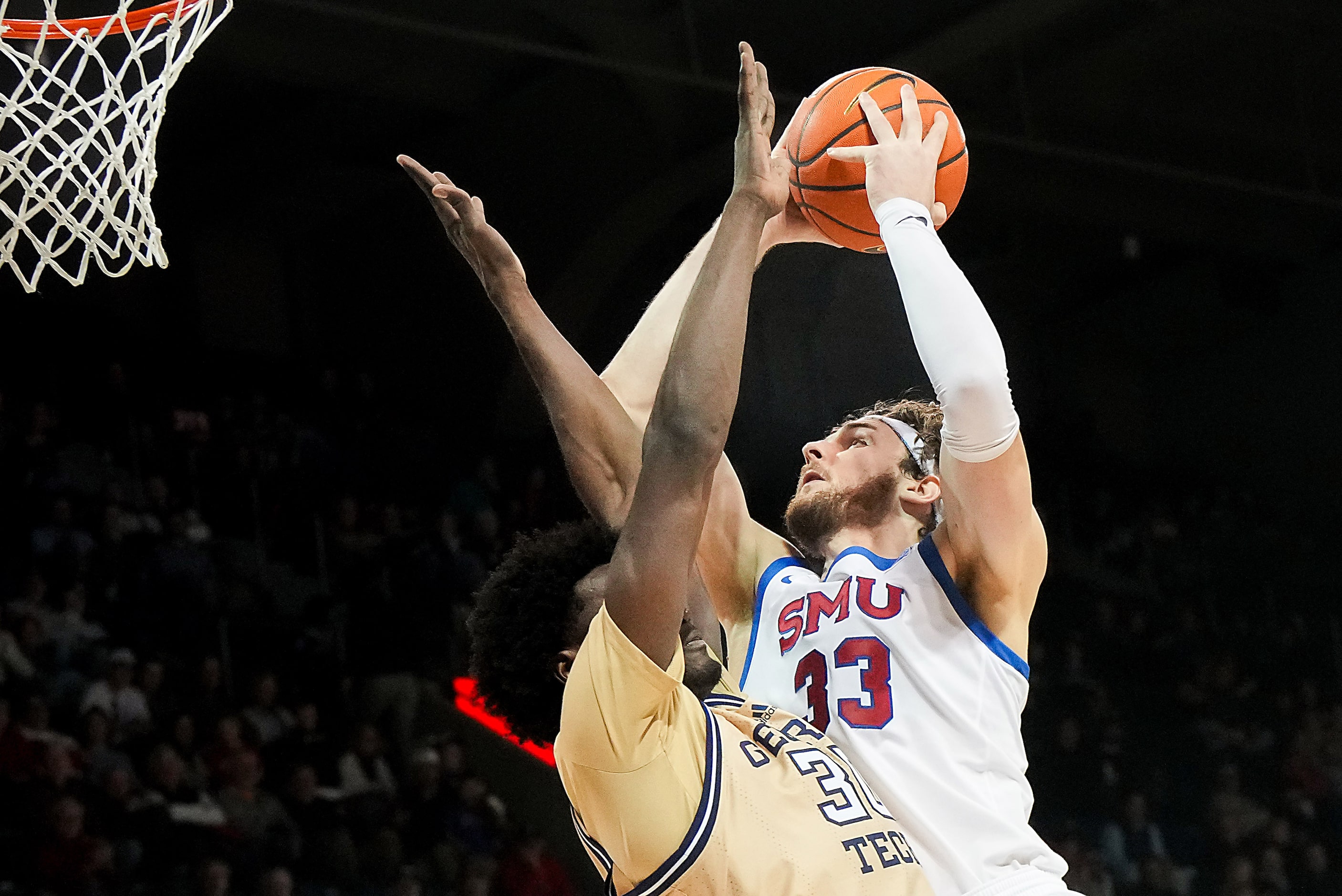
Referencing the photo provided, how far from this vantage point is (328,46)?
8078mm

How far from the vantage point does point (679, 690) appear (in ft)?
6.79

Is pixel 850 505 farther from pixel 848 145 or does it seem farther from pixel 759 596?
pixel 848 145

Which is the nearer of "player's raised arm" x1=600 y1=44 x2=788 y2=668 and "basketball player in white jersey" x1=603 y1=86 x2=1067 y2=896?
"player's raised arm" x1=600 y1=44 x2=788 y2=668

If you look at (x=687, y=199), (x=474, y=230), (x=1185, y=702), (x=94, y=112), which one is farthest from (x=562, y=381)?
(x=1185, y=702)

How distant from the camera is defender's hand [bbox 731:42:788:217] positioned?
84.0 inches

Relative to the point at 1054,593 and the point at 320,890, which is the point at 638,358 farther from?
the point at 1054,593

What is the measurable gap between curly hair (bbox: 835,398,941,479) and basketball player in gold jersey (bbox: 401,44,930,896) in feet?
2.03

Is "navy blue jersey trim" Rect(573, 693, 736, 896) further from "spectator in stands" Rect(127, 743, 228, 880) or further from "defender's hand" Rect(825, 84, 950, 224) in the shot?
"spectator in stands" Rect(127, 743, 228, 880)

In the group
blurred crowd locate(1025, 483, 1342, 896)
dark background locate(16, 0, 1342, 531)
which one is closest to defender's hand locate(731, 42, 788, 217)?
dark background locate(16, 0, 1342, 531)

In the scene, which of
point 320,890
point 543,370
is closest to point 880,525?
point 543,370

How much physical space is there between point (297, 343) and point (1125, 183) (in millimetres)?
5263

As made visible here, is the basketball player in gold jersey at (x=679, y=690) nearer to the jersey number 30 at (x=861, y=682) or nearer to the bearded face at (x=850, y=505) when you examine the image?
the jersey number 30 at (x=861, y=682)

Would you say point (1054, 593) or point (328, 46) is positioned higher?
point (328, 46)

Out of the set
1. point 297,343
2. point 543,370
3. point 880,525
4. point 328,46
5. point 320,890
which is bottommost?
point 320,890
